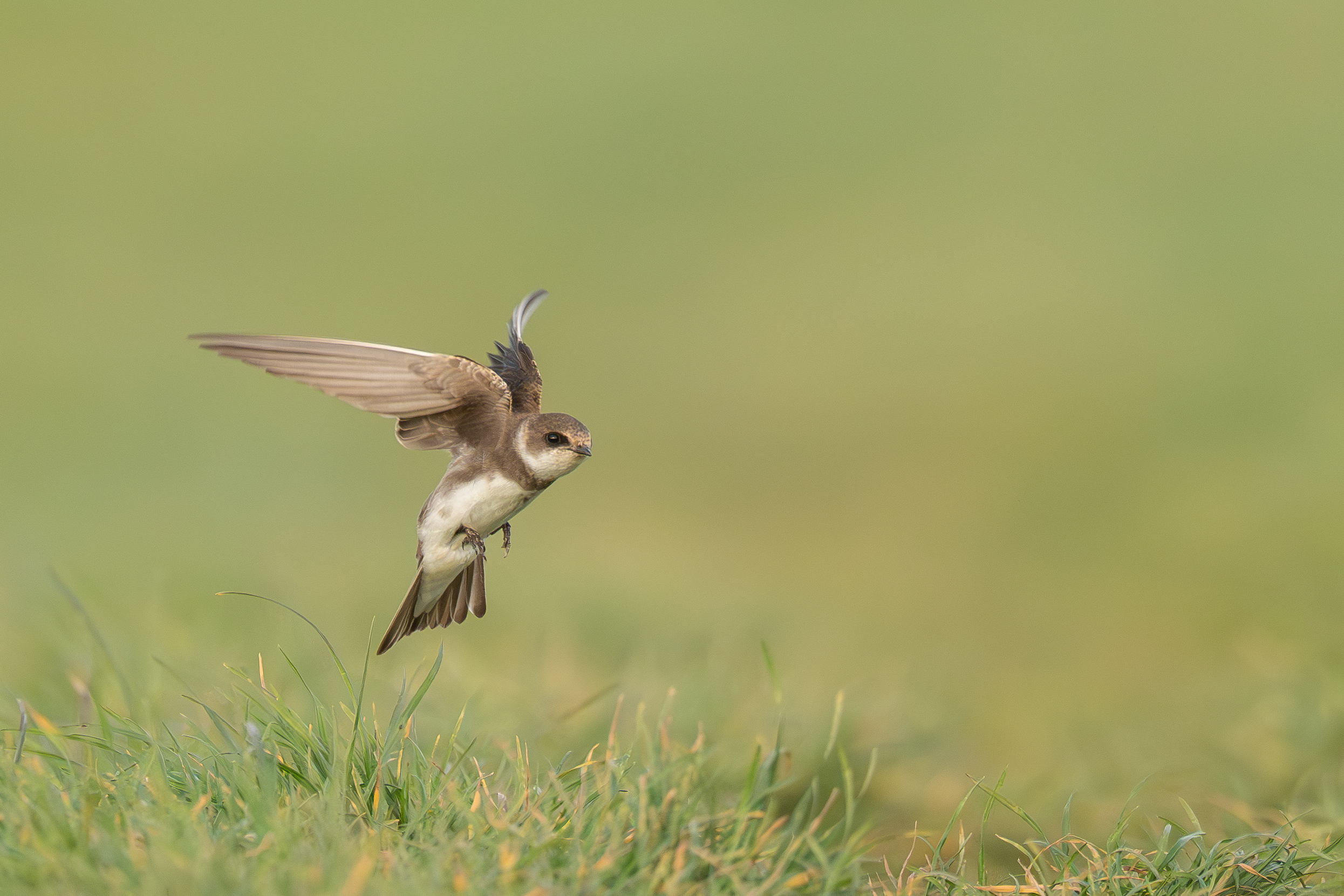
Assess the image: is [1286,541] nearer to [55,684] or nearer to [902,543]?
[902,543]

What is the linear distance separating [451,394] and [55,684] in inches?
162

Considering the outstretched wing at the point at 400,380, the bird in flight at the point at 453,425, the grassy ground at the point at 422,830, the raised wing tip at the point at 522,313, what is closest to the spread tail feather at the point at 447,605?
the bird in flight at the point at 453,425

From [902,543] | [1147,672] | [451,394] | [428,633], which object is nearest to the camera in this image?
[451,394]

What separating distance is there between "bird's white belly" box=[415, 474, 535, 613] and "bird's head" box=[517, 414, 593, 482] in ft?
0.30

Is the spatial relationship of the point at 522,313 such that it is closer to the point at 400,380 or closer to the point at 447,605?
the point at 400,380

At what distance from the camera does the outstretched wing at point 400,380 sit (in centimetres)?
278

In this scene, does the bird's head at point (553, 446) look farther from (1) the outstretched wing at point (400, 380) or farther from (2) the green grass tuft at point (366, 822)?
(2) the green grass tuft at point (366, 822)

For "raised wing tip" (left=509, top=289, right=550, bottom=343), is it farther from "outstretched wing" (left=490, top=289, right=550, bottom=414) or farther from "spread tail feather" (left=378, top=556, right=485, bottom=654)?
"spread tail feather" (left=378, top=556, right=485, bottom=654)

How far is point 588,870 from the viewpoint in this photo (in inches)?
138

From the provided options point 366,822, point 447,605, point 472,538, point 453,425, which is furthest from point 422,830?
point 453,425

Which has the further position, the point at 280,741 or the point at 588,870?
the point at 280,741

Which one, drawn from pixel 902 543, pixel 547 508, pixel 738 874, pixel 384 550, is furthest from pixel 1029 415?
pixel 738 874

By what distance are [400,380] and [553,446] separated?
37 centimetres

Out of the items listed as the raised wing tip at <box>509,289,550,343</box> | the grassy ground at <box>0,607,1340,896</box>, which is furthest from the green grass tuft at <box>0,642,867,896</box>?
the raised wing tip at <box>509,289,550,343</box>
